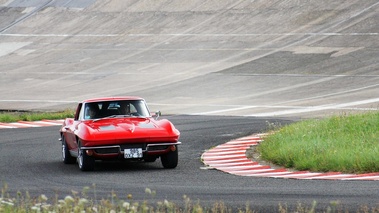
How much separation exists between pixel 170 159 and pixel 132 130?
2.97ft

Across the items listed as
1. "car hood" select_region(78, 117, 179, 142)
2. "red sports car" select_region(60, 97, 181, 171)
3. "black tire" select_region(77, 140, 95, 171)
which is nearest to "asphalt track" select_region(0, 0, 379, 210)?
"black tire" select_region(77, 140, 95, 171)

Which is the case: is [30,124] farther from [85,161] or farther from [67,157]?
[85,161]

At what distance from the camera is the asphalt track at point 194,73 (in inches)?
649

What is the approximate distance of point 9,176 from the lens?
17.8 metres

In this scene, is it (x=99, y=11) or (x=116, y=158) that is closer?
(x=116, y=158)

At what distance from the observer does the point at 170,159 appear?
18.5 meters

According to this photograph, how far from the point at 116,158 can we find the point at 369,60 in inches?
1051

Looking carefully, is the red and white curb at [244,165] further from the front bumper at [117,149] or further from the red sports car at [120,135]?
the front bumper at [117,149]

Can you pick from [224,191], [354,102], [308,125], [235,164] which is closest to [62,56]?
[354,102]

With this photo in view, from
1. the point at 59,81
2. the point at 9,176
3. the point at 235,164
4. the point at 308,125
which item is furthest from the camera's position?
the point at 59,81

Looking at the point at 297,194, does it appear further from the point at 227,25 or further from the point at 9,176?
the point at 227,25

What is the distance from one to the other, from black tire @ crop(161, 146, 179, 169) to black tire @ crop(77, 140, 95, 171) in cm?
123

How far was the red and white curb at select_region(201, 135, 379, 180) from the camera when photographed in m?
16.6

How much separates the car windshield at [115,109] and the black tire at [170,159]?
1.21m
